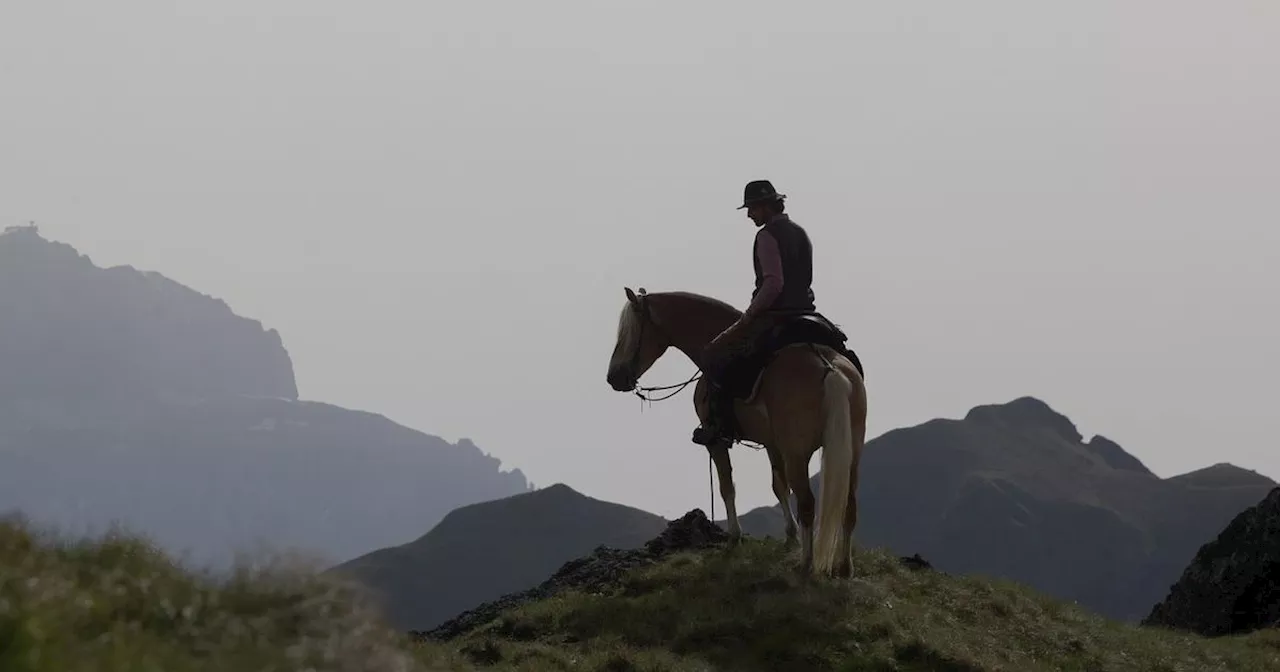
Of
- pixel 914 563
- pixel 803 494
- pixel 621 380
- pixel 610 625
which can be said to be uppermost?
pixel 621 380

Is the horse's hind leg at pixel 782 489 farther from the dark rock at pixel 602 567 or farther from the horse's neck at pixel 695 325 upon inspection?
the horse's neck at pixel 695 325

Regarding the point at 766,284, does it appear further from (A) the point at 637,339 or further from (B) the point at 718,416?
(A) the point at 637,339

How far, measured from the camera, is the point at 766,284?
17797mm

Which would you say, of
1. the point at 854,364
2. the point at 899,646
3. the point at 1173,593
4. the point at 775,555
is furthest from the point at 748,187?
the point at 1173,593

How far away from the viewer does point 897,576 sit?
19.2 meters

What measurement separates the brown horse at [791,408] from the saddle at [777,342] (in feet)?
0.33

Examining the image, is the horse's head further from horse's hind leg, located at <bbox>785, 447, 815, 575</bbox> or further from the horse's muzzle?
horse's hind leg, located at <bbox>785, 447, 815, 575</bbox>

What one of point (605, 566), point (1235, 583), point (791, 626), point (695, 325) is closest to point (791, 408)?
point (695, 325)

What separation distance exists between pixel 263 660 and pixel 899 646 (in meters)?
9.64

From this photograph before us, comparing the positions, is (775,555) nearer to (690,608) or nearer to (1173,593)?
(690,608)

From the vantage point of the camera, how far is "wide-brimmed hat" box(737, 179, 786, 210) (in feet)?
60.1

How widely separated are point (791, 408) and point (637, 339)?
3481 millimetres

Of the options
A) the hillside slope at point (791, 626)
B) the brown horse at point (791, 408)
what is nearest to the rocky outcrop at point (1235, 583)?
the hillside slope at point (791, 626)

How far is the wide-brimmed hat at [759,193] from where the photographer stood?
Answer: 722 inches
